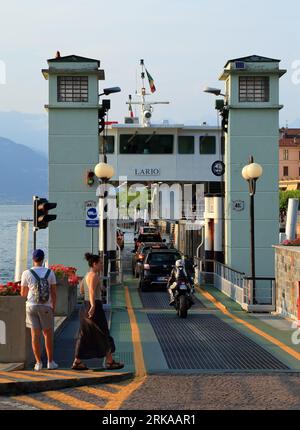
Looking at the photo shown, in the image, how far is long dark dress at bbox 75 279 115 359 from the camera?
11.5m

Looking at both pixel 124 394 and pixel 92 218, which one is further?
pixel 92 218

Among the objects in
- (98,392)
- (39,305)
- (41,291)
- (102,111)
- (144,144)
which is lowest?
(98,392)

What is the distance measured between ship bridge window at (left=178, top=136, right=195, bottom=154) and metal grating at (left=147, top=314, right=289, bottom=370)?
19.6 meters

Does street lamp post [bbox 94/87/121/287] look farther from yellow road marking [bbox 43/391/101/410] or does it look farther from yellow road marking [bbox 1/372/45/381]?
yellow road marking [bbox 43/391/101/410]

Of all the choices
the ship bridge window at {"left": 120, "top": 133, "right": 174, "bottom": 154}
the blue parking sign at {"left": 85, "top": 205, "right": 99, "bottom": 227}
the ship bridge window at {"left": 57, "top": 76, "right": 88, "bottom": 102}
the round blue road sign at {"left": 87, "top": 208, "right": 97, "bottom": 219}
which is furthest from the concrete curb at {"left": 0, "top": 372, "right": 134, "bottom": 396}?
the ship bridge window at {"left": 120, "top": 133, "right": 174, "bottom": 154}

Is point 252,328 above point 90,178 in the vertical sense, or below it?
below

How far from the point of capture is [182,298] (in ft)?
61.0

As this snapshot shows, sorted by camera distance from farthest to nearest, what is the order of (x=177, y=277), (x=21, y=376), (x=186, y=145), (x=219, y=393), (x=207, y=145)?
(x=207, y=145)
(x=186, y=145)
(x=177, y=277)
(x=21, y=376)
(x=219, y=393)

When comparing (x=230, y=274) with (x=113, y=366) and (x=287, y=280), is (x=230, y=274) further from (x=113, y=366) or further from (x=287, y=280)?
(x=113, y=366)

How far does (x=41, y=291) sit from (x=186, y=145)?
26.4 meters

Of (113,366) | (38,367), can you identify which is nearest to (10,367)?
(38,367)

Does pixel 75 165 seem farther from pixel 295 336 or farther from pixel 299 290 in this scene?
pixel 295 336

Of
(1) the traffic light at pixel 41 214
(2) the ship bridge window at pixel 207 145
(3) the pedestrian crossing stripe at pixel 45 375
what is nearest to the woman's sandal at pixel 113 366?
(3) the pedestrian crossing stripe at pixel 45 375

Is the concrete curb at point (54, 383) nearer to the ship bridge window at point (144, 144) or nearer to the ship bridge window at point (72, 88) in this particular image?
the ship bridge window at point (72, 88)
